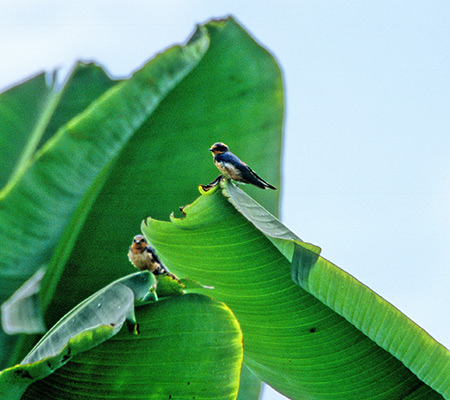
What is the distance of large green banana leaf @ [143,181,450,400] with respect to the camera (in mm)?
1524

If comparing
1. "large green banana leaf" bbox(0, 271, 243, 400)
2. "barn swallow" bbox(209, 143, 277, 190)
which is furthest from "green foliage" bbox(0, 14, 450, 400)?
"barn swallow" bbox(209, 143, 277, 190)

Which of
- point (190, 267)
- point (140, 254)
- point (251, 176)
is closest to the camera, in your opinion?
point (190, 267)

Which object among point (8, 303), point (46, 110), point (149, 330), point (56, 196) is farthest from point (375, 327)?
point (46, 110)

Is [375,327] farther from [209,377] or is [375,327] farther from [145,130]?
[145,130]

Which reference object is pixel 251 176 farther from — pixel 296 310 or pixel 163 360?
pixel 163 360

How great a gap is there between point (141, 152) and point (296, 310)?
1120 millimetres

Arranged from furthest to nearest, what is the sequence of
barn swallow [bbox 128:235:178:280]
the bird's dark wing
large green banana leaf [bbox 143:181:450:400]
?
barn swallow [bbox 128:235:178:280] < the bird's dark wing < large green banana leaf [bbox 143:181:450:400]

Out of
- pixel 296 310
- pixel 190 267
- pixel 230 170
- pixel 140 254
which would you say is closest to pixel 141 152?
pixel 140 254

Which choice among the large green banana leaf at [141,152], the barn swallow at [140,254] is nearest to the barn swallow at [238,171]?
the large green banana leaf at [141,152]

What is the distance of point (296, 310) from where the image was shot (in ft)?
5.59

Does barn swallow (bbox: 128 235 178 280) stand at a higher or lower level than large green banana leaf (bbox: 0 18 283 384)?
lower

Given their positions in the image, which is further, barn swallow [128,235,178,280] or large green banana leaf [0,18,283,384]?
barn swallow [128,235,178,280]

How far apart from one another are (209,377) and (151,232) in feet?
1.45

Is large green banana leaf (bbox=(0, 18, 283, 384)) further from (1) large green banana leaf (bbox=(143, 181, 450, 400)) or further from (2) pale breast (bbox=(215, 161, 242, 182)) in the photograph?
(1) large green banana leaf (bbox=(143, 181, 450, 400))
